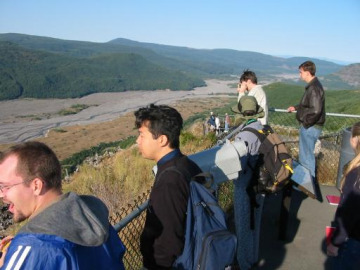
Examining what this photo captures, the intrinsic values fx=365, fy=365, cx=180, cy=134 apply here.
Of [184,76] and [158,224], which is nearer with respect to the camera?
[158,224]

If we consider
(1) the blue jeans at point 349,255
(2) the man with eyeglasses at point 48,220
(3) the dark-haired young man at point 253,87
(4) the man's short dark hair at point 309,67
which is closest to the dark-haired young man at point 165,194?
(2) the man with eyeglasses at point 48,220

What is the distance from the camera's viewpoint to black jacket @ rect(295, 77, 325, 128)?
4.98m

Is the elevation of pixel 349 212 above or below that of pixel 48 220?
below

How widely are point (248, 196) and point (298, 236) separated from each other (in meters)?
1.48

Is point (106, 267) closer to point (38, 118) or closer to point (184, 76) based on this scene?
point (38, 118)

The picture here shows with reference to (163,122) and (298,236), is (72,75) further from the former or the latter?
(163,122)

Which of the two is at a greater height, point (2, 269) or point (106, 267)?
point (2, 269)

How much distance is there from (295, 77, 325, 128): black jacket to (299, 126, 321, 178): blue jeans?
9cm

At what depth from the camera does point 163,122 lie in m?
2.26

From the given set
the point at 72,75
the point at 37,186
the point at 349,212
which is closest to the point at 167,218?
the point at 37,186

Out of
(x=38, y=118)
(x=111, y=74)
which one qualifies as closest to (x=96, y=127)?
(x=38, y=118)

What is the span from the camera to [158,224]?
6.68ft

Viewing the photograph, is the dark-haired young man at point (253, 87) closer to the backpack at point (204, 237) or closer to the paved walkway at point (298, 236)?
the paved walkway at point (298, 236)

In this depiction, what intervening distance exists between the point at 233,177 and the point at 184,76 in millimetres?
176692
